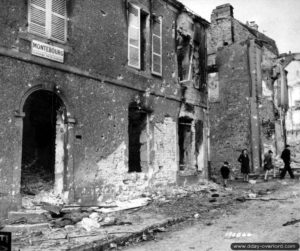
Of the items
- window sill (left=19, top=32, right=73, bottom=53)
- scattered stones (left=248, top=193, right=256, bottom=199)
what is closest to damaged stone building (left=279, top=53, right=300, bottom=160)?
scattered stones (left=248, top=193, right=256, bottom=199)

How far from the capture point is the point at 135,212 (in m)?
8.78

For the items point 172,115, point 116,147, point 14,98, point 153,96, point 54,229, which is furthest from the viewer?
point 172,115

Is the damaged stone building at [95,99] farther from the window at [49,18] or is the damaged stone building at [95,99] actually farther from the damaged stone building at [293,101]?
the damaged stone building at [293,101]

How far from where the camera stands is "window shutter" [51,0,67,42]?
8.38 meters

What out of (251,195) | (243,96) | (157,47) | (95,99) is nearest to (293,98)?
(243,96)

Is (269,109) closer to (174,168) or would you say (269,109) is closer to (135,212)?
(174,168)

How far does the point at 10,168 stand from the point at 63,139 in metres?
1.57

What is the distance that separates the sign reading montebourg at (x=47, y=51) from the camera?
787 cm

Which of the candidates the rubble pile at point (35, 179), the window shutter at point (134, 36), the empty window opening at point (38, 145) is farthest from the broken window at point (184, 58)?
the rubble pile at point (35, 179)

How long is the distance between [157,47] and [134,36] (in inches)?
46.2

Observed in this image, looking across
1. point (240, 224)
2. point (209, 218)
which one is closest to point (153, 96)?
point (209, 218)

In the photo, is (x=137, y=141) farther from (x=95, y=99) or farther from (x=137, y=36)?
(x=137, y=36)

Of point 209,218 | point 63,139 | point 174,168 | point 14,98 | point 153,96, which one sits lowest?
point 209,218

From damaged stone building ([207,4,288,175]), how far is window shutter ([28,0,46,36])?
12649mm
